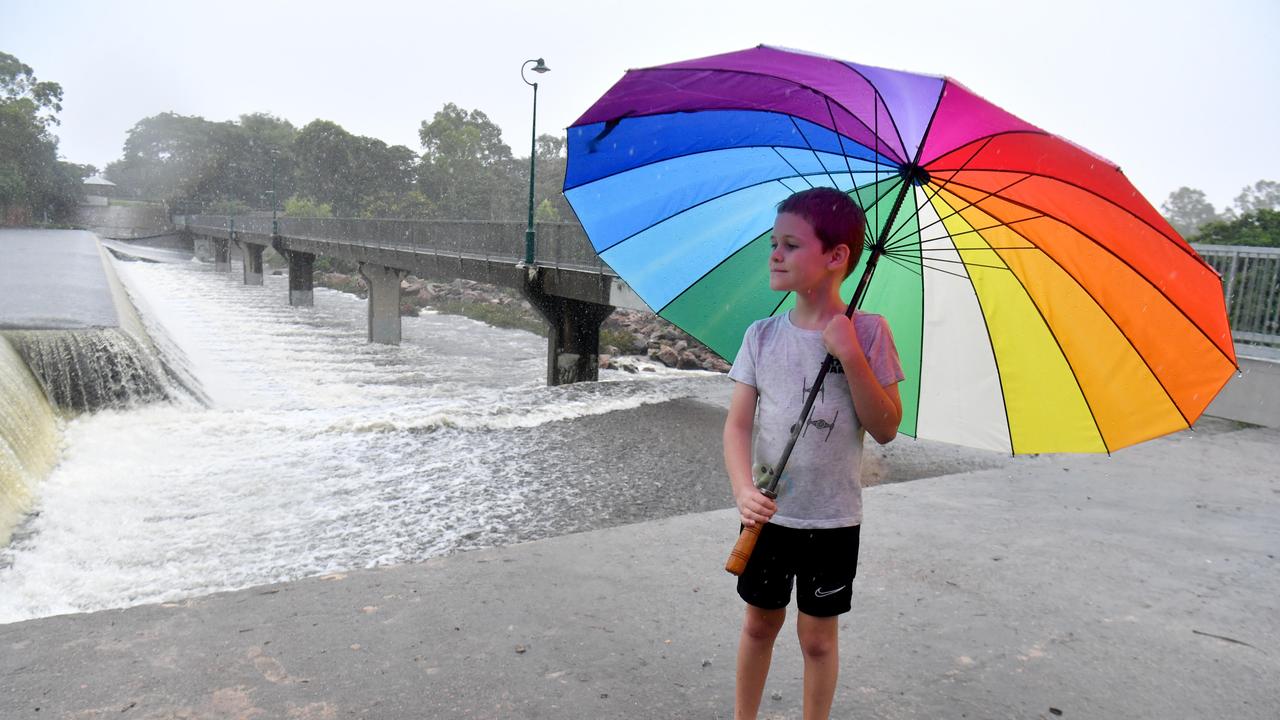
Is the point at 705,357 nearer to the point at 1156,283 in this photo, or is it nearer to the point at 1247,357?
the point at 1247,357

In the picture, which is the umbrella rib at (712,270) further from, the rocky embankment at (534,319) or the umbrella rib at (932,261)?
the rocky embankment at (534,319)

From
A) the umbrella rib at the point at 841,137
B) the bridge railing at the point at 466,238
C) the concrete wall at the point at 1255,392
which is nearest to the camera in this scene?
the umbrella rib at the point at 841,137

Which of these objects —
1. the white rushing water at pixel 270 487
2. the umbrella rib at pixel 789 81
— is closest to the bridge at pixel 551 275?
the white rushing water at pixel 270 487

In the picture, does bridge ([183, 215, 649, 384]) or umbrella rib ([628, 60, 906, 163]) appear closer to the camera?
umbrella rib ([628, 60, 906, 163])

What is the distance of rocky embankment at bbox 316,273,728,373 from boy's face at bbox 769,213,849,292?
13685 millimetres

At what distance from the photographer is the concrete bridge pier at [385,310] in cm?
2762

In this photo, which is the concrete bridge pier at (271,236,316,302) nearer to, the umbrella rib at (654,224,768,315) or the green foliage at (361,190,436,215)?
the green foliage at (361,190,436,215)

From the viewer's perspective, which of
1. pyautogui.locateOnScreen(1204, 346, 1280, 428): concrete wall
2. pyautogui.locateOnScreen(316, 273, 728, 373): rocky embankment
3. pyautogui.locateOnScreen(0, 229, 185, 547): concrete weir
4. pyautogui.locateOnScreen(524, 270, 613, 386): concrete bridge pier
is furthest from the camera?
pyautogui.locateOnScreen(316, 273, 728, 373): rocky embankment

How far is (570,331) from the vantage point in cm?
1903

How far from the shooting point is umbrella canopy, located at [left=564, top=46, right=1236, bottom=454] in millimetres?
2262

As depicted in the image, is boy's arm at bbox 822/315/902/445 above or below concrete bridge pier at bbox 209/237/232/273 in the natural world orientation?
above

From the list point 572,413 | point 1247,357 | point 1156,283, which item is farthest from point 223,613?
point 1247,357

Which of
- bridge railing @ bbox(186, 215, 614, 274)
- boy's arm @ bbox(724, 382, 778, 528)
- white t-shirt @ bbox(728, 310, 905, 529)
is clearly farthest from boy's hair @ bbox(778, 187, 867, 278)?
bridge railing @ bbox(186, 215, 614, 274)

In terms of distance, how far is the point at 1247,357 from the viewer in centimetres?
938
